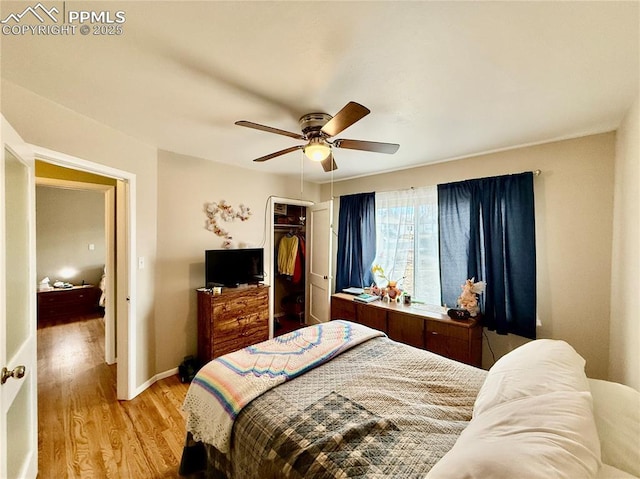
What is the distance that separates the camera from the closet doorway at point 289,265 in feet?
14.3

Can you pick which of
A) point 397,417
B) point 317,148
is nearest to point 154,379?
point 397,417

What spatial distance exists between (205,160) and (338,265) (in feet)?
7.96

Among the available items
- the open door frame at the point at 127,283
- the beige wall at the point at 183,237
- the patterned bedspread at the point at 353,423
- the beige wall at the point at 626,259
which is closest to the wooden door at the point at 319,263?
the beige wall at the point at 183,237

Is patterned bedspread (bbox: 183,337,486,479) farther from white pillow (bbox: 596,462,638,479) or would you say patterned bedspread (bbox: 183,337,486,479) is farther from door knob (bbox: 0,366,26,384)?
door knob (bbox: 0,366,26,384)

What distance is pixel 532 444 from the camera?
0.74m

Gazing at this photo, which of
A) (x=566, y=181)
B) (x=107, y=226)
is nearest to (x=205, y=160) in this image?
(x=107, y=226)

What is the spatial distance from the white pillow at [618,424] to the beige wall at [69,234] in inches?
282

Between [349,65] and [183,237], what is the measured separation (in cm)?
253

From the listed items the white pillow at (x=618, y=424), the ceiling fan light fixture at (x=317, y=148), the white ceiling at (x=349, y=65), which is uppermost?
the white ceiling at (x=349, y=65)

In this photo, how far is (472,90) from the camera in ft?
5.24

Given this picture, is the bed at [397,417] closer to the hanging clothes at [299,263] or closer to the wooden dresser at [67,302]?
the hanging clothes at [299,263]

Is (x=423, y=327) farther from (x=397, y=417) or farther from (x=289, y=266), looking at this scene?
(x=289, y=266)

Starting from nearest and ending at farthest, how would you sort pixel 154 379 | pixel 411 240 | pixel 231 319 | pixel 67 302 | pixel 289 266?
1. pixel 154 379
2. pixel 231 319
3. pixel 411 240
4. pixel 289 266
5. pixel 67 302

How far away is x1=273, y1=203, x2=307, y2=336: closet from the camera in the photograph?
437cm
